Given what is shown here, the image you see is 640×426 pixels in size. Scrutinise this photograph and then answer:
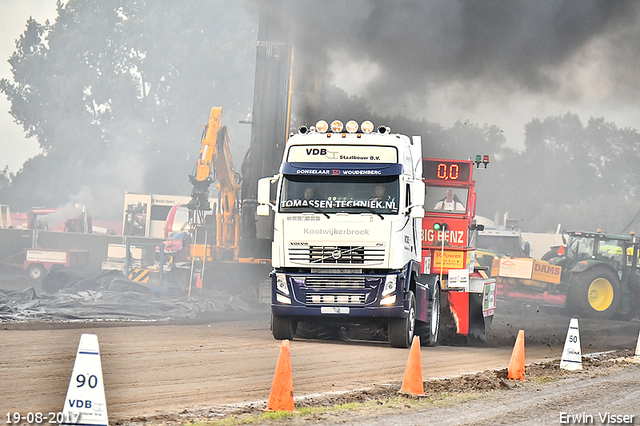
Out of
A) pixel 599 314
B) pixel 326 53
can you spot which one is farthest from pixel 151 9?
pixel 599 314

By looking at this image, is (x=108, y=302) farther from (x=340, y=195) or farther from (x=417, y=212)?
(x=417, y=212)

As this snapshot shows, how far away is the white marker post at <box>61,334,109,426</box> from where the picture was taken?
5.80 m

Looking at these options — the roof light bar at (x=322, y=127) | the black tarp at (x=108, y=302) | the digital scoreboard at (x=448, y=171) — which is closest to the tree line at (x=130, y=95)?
the black tarp at (x=108, y=302)

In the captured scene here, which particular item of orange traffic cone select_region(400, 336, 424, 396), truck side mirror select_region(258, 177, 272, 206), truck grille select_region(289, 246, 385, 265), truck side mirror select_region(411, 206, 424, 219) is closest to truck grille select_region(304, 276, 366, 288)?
truck grille select_region(289, 246, 385, 265)

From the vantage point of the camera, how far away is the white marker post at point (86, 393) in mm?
5805

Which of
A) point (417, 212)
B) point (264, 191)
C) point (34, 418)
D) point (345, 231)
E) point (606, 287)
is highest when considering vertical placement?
point (264, 191)

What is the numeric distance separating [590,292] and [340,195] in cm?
1441

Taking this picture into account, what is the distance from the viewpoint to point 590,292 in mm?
26094

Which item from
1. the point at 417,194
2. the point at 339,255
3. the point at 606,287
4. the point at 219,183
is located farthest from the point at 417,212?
the point at 606,287

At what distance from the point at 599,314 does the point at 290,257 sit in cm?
1474

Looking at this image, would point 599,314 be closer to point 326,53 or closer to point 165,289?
point 326,53

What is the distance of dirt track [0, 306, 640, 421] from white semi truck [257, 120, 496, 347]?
0.74 meters

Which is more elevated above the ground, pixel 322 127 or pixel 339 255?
pixel 322 127

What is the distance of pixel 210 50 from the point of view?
65688 millimetres
